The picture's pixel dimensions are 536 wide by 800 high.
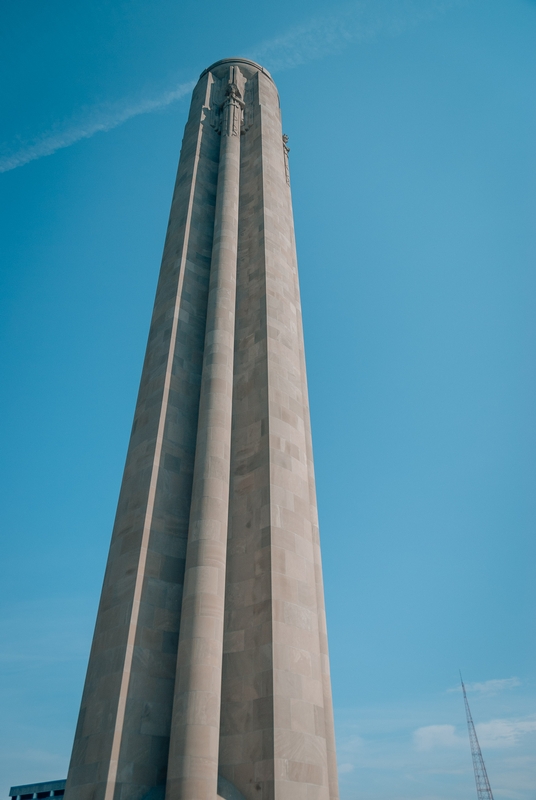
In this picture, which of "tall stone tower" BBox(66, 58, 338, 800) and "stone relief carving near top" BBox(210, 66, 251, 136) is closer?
"tall stone tower" BBox(66, 58, 338, 800)

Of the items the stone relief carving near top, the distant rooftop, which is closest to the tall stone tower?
the stone relief carving near top

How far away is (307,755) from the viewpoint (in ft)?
49.3

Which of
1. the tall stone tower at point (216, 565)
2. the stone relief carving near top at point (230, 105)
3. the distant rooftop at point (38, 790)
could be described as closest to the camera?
the tall stone tower at point (216, 565)

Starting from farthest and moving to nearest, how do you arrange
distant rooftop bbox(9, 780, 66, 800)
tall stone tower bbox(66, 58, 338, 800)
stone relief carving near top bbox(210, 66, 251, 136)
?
distant rooftop bbox(9, 780, 66, 800)
stone relief carving near top bbox(210, 66, 251, 136)
tall stone tower bbox(66, 58, 338, 800)

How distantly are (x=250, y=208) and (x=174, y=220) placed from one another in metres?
3.75

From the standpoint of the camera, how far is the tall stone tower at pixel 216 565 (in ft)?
48.2

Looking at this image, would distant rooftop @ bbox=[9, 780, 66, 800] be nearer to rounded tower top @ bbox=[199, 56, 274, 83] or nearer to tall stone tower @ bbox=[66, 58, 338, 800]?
tall stone tower @ bbox=[66, 58, 338, 800]

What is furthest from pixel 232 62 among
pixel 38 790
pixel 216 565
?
pixel 38 790

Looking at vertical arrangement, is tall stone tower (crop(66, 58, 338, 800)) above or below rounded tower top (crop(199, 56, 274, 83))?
below

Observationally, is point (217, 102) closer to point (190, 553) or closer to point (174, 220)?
point (174, 220)

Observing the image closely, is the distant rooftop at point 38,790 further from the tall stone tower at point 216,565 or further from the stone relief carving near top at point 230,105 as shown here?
the stone relief carving near top at point 230,105

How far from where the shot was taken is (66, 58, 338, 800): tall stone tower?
14.7 m

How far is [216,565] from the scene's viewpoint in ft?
55.4

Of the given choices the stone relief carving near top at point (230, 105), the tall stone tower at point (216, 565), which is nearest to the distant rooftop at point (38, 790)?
the tall stone tower at point (216, 565)
